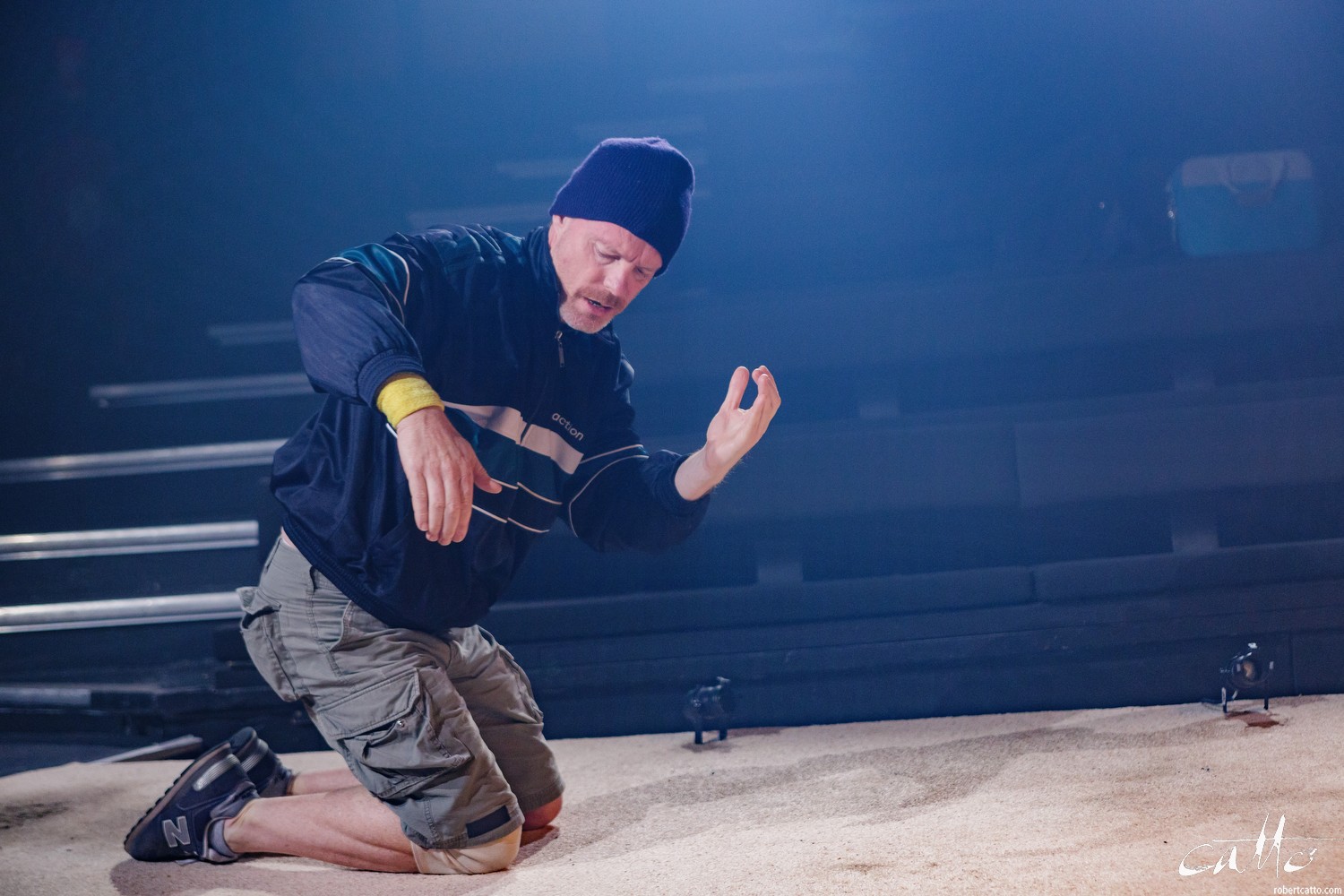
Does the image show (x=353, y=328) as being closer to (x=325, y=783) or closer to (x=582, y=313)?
(x=582, y=313)

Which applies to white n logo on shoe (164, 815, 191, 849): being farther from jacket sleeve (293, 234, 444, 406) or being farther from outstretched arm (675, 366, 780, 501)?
outstretched arm (675, 366, 780, 501)

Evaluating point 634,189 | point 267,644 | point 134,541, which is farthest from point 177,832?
point 134,541

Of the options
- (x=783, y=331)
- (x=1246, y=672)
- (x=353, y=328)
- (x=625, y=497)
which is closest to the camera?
(x=353, y=328)

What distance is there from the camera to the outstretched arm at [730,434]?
1755mm

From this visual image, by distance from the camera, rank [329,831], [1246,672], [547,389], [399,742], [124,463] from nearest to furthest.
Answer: [399,742], [329,831], [547,389], [1246,672], [124,463]

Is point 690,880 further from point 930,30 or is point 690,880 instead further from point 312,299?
point 930,30

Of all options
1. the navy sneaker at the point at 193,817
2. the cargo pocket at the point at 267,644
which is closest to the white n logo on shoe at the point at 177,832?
the navy sneaker at the point at 193,817

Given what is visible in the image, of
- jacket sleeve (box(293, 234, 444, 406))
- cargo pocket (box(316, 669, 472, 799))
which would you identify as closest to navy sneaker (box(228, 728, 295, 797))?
cargo pocket (box(316, 669, 472, 799))

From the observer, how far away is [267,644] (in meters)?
1.79

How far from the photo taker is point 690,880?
5.04 feet

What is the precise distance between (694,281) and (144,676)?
7.36 ft

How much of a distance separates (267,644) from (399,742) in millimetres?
344

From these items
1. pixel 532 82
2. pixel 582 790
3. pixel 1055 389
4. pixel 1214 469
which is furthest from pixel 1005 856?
pixel 532 82

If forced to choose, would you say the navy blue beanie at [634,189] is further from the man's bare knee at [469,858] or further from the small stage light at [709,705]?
the small stage light at [709,705]
